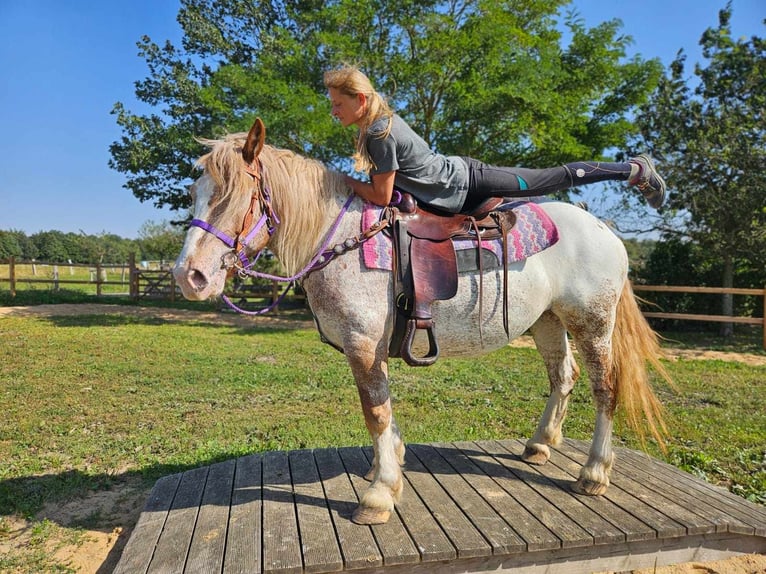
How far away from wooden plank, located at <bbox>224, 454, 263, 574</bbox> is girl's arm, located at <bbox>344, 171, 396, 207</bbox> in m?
1.87

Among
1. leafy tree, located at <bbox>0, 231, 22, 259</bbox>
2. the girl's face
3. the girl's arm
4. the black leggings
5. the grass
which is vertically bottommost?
the grass

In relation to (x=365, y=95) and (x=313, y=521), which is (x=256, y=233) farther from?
(x=313, y=521)

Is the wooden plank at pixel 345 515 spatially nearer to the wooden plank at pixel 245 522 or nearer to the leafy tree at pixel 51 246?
the wooden plank at pixel 245 522

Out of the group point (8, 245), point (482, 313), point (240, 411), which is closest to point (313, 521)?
point (482, 313)

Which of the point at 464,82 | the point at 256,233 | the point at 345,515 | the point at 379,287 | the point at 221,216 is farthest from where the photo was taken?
the point at 464,82

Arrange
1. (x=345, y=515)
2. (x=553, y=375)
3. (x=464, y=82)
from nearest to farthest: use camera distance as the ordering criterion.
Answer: (x=345, y=515) < (x=553, y=375) < (x=464, y=82)

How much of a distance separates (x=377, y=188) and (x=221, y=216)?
0.82 meters

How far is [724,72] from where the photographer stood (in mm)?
13961

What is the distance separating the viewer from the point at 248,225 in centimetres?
240

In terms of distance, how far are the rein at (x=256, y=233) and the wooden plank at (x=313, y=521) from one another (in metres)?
1.18

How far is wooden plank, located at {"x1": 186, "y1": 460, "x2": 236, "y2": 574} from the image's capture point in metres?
2.25

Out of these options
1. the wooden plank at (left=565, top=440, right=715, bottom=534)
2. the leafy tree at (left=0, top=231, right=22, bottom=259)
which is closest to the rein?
the wooden plank at (left=565, top=440, right=715, bottom=534)

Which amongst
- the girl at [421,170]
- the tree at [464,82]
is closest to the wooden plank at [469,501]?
the girl at [421,170]

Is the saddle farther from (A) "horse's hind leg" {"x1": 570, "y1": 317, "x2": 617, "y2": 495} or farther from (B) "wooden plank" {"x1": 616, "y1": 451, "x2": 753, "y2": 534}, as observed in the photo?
(B) "wooden plank" {"x1": 616, "y1": 451, "x2": 753, "y2": 534}
